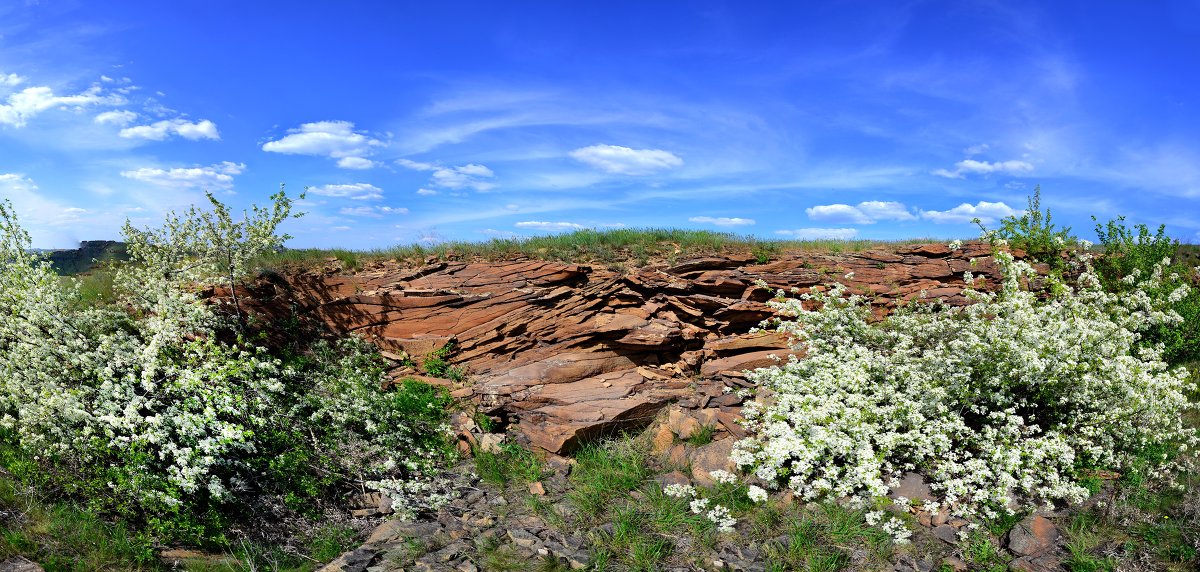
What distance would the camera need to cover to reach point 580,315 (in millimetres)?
10578

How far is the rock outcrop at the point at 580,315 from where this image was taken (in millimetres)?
9969

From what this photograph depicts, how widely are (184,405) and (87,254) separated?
403 inches

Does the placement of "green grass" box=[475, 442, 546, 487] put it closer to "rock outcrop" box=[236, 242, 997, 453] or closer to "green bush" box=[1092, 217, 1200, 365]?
"rock outcrop" box=[236, 242, 997, 453]

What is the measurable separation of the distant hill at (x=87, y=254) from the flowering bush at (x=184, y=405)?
2.02 m

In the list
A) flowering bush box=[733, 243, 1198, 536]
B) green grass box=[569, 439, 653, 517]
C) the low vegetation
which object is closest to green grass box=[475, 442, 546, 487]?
the low vegetation

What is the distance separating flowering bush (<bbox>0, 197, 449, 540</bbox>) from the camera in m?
6.78

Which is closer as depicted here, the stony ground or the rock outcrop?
the stony ground

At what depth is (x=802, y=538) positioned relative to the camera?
6309mm

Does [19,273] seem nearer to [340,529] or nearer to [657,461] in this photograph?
[340,529]

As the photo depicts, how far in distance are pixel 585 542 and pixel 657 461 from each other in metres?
2.10

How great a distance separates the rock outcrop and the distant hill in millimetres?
3887

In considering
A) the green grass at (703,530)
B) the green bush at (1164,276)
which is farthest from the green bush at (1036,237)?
the green grass at (703,530)

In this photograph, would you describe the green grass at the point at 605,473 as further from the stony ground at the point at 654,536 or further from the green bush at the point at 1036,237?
the green bush at the point at 1036,237

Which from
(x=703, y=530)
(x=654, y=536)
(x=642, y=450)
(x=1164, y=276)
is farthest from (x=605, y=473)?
(x=1164, y=276)
